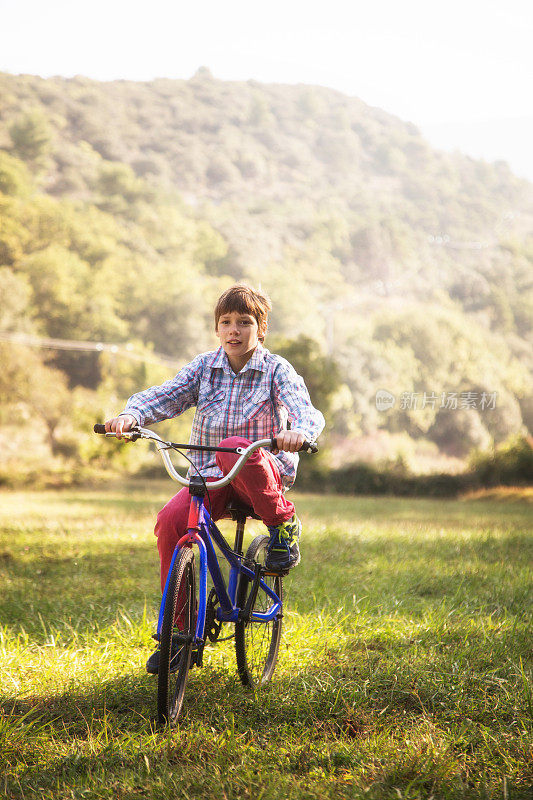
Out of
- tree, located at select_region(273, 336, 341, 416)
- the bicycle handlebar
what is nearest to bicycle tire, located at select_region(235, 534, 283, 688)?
Answer: the bicycle handlebar

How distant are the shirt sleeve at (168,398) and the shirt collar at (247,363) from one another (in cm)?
7

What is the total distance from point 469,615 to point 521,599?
61 centimetres

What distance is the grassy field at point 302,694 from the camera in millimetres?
2277

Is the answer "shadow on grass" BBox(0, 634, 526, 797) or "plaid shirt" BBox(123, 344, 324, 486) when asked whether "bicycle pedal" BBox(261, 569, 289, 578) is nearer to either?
"plaid shirt" BBox(123, 344, 324, 486)

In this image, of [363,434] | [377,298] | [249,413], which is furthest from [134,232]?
[249,413]

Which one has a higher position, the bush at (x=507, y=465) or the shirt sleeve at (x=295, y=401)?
the shirt sleeve at (x=295, y=401)

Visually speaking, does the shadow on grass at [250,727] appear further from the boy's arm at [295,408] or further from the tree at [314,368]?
the tree at [314,368]

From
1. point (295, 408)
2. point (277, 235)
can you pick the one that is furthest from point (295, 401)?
point (277, 235)

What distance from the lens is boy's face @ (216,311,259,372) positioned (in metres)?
2.96

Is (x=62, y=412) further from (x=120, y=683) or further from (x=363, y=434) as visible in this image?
(x=120, y=683)

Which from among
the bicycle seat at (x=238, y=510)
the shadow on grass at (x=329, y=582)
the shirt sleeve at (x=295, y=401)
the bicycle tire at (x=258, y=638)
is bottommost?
the shadow on grass at (x=329, y=582)

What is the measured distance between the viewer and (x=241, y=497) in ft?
9.42

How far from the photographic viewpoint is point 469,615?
4.13 metres

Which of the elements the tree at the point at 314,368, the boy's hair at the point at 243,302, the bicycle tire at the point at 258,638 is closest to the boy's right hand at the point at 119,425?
the boy's hair at the point at 243,302
